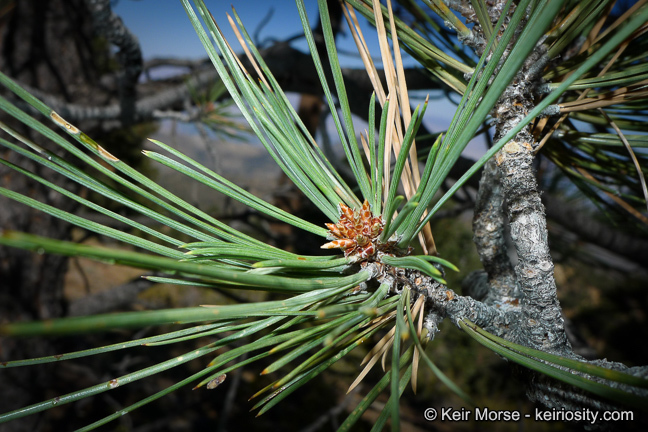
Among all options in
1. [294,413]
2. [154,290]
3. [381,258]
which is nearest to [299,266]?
[381,258]

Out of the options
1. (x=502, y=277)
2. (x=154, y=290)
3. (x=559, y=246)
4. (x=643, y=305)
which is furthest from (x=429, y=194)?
(x=154, y=290)

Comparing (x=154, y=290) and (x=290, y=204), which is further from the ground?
(x=290, y=204)

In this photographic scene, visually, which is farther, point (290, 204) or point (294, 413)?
point (294, 413)

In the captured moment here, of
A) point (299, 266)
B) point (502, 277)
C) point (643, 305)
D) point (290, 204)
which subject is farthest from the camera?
point (643, 305)

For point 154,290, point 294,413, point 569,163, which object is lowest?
point 294,413

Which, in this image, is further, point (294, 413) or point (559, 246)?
point (294, 413)

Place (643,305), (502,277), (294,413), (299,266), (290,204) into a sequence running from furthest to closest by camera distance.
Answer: (294,413) → (643,305) → (290,204) → (502,277) → (299,266)

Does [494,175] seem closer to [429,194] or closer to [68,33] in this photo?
[429,194]

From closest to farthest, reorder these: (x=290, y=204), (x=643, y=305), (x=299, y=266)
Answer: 1. (x=299, y=266)
2. (x=290, y=204)
3. (x=643, y=305)

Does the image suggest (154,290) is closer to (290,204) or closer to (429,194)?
(290,204)
